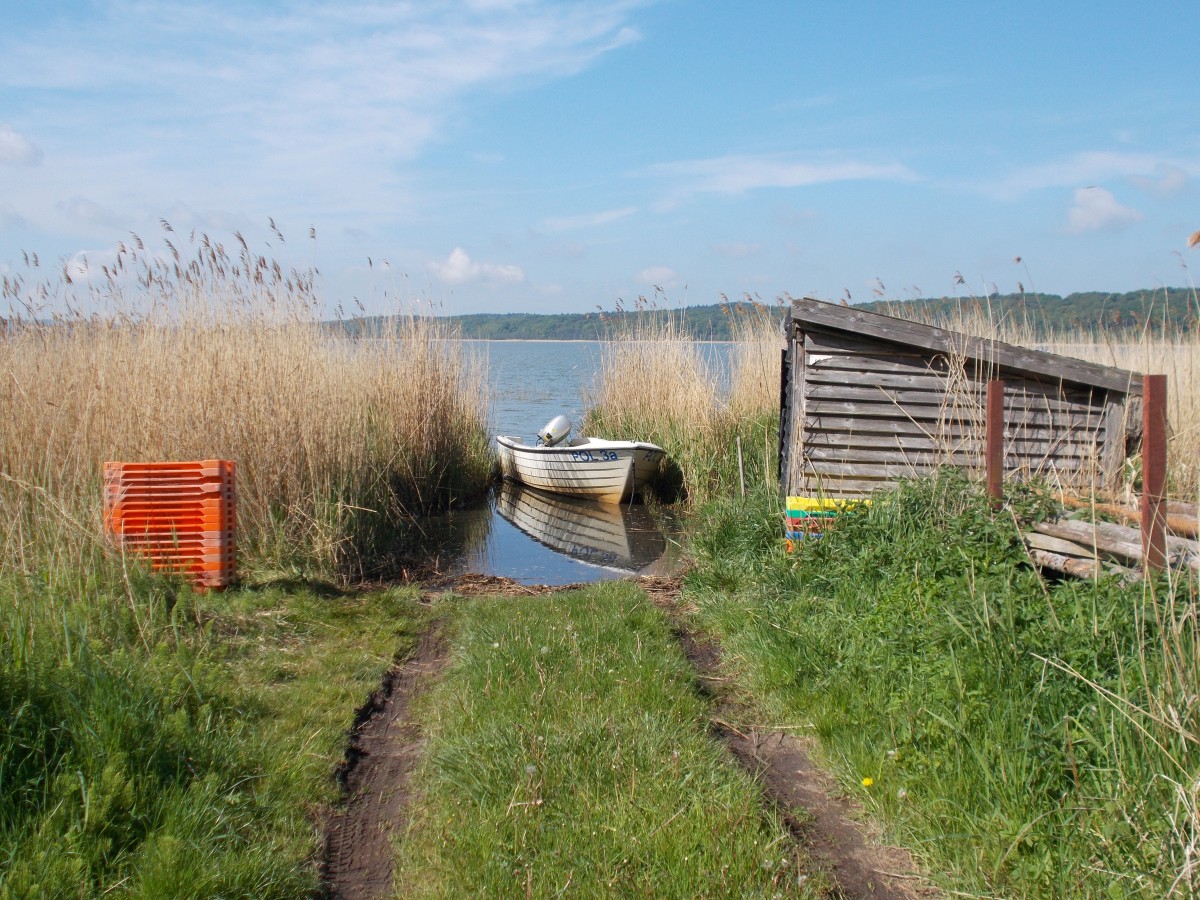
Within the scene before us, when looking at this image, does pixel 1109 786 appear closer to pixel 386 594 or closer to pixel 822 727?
pixel 822 727

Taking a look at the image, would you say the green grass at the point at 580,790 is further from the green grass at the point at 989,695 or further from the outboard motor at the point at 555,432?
the outboard motor at the point at 555,432

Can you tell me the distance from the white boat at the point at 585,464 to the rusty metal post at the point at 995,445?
8.59 metres

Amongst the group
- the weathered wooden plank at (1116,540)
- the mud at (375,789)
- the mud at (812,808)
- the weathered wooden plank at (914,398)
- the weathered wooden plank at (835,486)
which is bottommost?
the mud at (375,789)

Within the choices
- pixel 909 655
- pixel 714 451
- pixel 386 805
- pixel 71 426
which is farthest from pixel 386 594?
pixel 714 451

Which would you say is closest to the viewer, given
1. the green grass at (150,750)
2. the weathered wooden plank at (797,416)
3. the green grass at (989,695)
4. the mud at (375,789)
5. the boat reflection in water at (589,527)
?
the green grass at (989,695)

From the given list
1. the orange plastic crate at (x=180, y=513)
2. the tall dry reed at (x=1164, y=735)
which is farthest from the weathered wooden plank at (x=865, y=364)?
the orange plastic crate at (x=180, y=513)

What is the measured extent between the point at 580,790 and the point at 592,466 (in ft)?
37.3

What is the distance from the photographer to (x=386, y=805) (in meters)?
4.34

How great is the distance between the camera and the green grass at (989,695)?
10.7 ft

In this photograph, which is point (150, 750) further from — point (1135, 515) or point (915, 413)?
point (915, 413)

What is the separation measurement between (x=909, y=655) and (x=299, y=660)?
3659mm

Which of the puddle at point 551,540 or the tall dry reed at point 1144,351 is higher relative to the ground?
the tall dry reed at point 1144,351

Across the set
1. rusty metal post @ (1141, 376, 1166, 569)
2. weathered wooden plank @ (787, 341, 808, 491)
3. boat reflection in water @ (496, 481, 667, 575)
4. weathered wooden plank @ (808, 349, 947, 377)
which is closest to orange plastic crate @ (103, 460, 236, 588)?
weathered wooden plank @ (787, 341, 808, 491)

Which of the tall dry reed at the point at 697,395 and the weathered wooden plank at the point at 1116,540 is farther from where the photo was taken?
the tall dry reed at the point at 697,395
